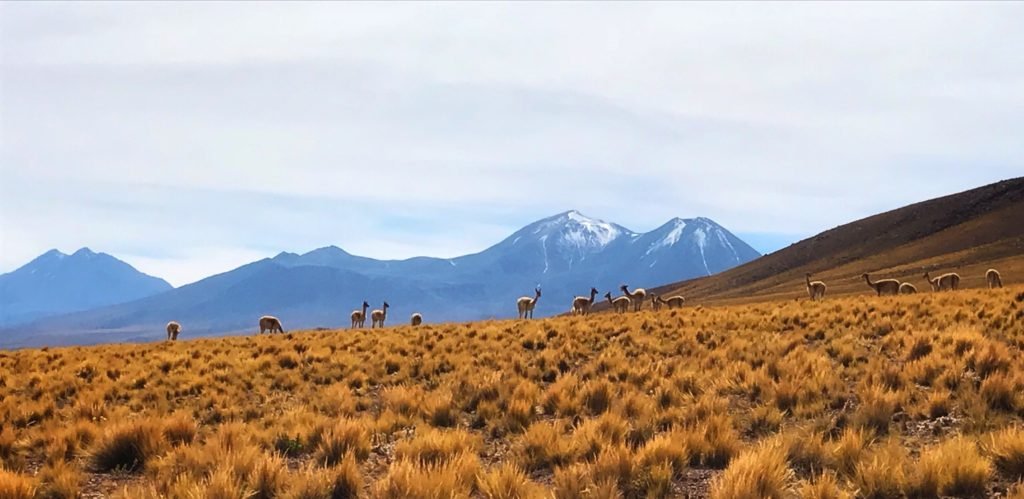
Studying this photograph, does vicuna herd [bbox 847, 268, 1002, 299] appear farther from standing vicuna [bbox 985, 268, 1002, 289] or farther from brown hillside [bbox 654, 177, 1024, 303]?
brown hillside [bbox 654, 177, 1024, 303]

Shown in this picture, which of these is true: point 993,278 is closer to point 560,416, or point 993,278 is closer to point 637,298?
point 637,298

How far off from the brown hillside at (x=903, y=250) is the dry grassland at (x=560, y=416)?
3977cm

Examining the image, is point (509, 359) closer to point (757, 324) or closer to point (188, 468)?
point (757, 324)

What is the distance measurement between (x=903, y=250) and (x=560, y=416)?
83.9 m

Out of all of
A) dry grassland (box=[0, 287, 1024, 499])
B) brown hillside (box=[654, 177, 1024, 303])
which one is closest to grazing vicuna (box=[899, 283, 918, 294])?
dry grassland (box=[0, 287, 1024, 499])

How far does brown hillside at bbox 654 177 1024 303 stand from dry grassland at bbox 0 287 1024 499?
1566 inches

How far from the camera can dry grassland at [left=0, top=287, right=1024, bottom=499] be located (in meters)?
7.01

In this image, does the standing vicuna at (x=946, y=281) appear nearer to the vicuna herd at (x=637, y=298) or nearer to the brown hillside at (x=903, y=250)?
the vicuna herd at (x=637, y=298)

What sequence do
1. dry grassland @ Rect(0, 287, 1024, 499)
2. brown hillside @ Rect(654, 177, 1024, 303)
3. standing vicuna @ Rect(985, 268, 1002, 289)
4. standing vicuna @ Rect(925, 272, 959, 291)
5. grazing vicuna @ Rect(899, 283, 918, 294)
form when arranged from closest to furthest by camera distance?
dry grassland @ Rect(0, 287, 1024, 499) < standing vicuna @ Rect(985, 268, 1002, 289) < standing vicuna @ Rect(925, 272, 959, 291) < grazing vicuna @ Rect(899, 283, 918, 294) < brown hillside @ Rect(654, 177, 1024, 303)

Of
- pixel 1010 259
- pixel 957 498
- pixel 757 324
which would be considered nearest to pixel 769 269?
pixel 1010 259

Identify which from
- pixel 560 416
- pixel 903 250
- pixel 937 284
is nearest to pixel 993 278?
pixel 937 284

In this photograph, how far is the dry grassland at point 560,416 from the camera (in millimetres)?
7012

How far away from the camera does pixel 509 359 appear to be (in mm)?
17281

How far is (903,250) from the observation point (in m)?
82.1
